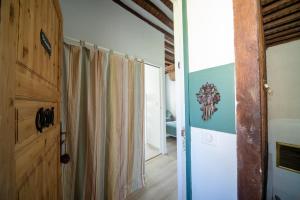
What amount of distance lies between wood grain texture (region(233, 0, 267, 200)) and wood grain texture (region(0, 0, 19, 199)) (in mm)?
943

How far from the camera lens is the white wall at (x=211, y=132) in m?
0.95

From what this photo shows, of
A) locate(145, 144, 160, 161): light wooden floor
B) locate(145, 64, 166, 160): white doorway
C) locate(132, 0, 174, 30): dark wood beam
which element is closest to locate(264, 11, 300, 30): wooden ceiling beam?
locate(132, 0, 174, 30): dark wood beam

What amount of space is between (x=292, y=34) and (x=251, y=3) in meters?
1.10

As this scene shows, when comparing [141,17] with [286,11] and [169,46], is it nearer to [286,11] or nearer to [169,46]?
[169,46]

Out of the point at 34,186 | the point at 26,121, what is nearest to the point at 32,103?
the point at 26,121

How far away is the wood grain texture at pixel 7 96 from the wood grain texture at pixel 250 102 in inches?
37.1

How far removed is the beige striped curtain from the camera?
1585mm

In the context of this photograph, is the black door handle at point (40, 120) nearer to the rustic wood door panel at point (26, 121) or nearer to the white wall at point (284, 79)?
the rustic wood door panel at point (26, 121)

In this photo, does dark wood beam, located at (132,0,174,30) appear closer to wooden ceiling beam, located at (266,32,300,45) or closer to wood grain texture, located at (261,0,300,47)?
wood grain texture, located at (261,0,300,47)

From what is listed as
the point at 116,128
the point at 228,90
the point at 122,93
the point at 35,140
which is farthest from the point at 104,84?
the point at 228,90

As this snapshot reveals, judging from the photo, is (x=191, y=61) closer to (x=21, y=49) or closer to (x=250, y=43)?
(x=250, y=43)

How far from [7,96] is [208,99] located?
1121 mm

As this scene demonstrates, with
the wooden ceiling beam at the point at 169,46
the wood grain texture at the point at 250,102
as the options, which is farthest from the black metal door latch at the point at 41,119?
the wooden ceiling beam at the point at 169,46

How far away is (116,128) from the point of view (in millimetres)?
2006
